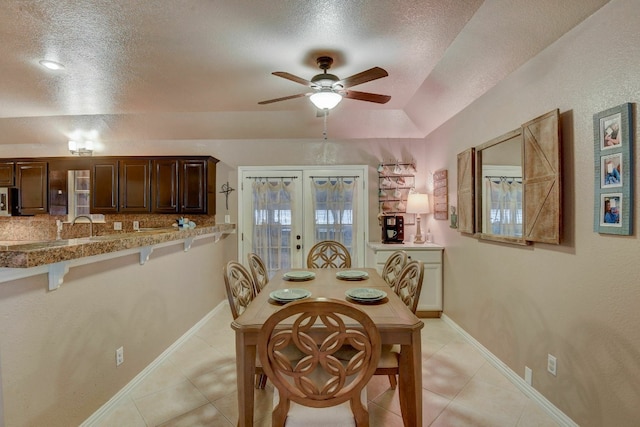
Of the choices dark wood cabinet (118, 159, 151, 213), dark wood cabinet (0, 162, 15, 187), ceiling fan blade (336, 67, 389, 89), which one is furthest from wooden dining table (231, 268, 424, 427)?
dark wood cabinet (0, 162, 15, 187)

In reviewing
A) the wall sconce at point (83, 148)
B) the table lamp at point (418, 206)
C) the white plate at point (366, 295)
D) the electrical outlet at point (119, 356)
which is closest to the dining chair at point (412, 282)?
the white plate at point (366, 295)

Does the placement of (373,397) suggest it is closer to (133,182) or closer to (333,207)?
(333,207)

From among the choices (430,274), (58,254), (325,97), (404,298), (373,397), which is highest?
(325,97)

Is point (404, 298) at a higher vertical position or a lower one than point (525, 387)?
higher

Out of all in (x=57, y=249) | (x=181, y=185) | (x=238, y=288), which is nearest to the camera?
(x=57, y=249)

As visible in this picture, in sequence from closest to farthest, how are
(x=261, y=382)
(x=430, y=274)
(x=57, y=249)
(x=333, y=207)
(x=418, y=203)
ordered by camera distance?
(x=57, y=249) < (x=261, y=382) < (x=430, y=274) < (x=418, y=203) < (x=333, y=207)

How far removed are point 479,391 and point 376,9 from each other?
276 cm

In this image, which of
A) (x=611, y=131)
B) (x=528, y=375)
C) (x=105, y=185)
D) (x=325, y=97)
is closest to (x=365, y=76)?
(x=325, y=97)

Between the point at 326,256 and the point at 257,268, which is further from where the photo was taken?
the point at 326,256

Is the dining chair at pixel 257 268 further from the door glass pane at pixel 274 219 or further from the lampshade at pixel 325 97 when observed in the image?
the door glass pane at pixel 274 219

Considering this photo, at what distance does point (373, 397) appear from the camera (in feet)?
7.44

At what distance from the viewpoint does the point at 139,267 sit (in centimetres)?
253

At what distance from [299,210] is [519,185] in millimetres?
2825

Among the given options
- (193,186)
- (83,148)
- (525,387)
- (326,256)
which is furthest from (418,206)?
(83,148)
